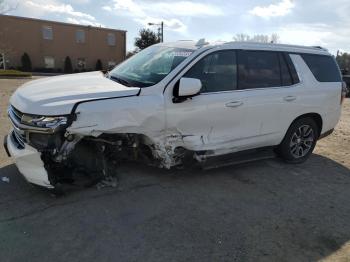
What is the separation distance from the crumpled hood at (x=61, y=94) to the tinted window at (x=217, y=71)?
91 centimetres

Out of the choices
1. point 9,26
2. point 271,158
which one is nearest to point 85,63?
point 9,26

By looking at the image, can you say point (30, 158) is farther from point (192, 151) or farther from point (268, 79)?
point (268, 79)

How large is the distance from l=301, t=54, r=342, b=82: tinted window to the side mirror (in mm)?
2505

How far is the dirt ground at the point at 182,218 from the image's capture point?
3309 millimetres

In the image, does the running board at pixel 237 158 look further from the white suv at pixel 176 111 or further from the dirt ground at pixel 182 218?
the dirt ground at pixel 182 218

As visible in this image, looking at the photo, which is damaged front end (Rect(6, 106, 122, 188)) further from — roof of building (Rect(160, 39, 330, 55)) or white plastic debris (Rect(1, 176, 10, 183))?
roof of building (Rect(160, 39, 330, 55))

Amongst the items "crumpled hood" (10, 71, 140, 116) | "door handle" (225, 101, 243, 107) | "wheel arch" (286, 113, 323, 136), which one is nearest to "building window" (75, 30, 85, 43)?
"crumpled hood" (10, 71, 140, 116)

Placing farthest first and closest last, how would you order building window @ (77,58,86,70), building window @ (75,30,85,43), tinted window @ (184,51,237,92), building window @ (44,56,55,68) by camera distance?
building window @ (77,58,86,70), building window @ (75,30,85,43), building window @ (44,56,55,68), tinted window @ (184,51,237,92)

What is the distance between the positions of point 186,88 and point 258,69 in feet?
4.99

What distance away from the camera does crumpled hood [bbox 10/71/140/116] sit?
12.4 ft

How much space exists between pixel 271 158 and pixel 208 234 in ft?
9.27

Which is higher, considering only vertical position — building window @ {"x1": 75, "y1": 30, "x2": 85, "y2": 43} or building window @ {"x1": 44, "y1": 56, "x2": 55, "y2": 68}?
building window @ {"x1": 75, "y1": 30, "x2": 85, "y2": 43}

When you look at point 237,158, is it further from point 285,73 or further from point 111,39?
point 111,39

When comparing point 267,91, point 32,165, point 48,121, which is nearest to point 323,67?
point 267,91
